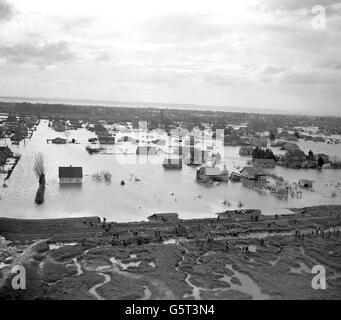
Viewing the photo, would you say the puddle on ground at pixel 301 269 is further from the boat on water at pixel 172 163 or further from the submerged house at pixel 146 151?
the submerged house at pixel 146 151

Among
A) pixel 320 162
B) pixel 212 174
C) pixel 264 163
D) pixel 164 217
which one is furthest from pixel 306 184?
pixel 164 217

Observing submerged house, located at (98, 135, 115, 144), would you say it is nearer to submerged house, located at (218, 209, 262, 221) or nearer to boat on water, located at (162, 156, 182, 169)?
boat on water, located at (162, 156, 182, 169)

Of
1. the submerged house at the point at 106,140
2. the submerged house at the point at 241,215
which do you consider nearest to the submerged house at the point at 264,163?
the submerged house at the point at 241,215

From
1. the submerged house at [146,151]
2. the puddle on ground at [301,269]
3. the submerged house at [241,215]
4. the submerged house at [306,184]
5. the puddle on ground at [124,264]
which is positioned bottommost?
the puddle on ground at [301,269]

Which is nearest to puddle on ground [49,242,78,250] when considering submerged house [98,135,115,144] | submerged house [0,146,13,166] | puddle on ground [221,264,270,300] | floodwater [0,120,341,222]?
floodwater [0,120,341,222]
